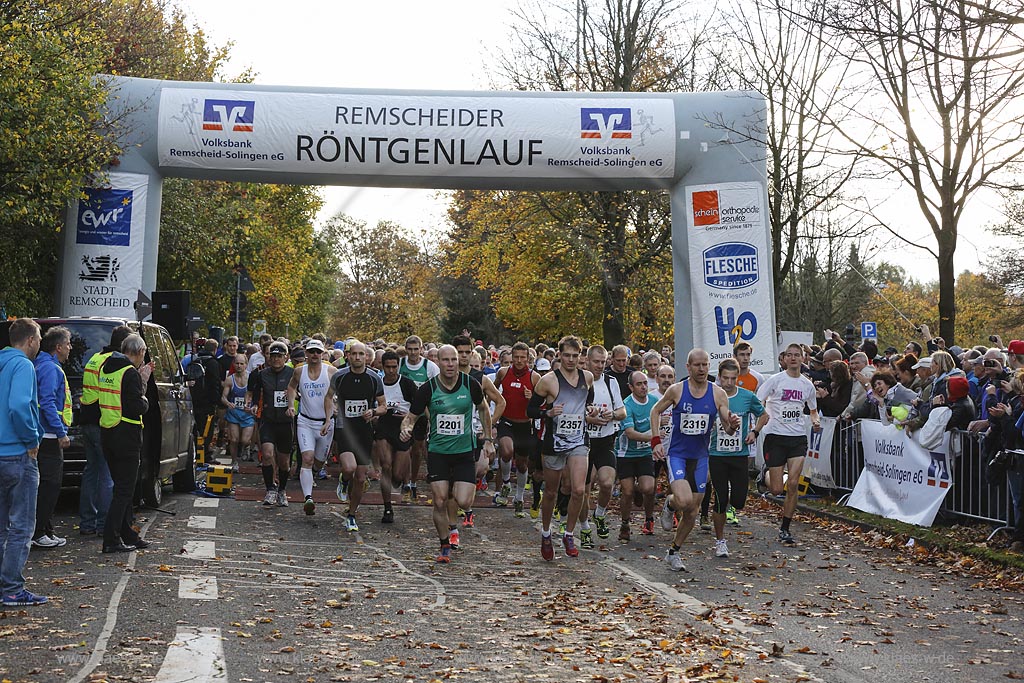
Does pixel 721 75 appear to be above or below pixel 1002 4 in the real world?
above

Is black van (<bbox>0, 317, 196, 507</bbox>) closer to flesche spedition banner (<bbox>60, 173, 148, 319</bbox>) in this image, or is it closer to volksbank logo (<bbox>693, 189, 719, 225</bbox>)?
flesche spedition banner (<bbox>60, 173, 148, 319</bbox>)

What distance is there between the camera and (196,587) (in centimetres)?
930

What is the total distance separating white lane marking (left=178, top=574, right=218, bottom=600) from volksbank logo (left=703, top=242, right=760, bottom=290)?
10293 millimetres

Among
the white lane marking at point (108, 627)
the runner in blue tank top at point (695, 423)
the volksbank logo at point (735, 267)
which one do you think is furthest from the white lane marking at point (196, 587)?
the volksbank logo at point (735, 267)

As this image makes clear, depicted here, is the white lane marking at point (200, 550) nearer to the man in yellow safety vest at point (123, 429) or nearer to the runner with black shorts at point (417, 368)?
the man in yellow safety vest at point (123, 429)

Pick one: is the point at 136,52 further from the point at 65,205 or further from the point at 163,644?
the point at 163,644

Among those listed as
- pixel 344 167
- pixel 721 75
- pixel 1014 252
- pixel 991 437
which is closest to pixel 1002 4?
pixel 991 437

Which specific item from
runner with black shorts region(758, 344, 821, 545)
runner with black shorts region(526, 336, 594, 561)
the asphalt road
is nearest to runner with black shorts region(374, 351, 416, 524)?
the asphalt road

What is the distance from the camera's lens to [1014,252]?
137 feet

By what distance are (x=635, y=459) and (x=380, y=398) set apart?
112 inches

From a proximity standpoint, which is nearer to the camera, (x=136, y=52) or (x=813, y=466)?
(x=813, y=466)

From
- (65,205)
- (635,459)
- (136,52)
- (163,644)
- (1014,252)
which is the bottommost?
(163,644)

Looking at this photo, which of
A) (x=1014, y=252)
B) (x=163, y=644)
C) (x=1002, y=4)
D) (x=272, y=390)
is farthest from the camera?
(x=1014, y=252)

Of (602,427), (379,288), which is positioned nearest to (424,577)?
(602,427)
